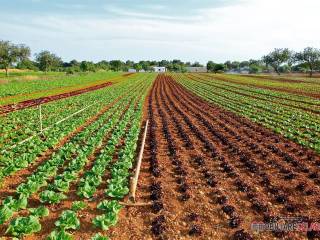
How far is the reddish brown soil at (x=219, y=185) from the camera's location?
7.72 metres

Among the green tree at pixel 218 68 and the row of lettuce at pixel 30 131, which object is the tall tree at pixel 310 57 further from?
the row of lettuce at pixel 30 131

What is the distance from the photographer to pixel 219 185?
401 inches

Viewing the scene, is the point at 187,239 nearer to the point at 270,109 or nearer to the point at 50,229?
the point at 50,229

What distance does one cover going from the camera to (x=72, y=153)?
1336 centimetres

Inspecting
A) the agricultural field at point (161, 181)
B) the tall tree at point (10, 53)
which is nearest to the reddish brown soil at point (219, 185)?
the agricultural field at point (161, 181)

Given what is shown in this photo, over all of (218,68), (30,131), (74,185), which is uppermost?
(218,68)

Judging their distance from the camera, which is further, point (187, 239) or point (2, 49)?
point (2, 49)

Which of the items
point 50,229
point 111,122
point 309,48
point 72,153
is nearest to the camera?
point 50,229

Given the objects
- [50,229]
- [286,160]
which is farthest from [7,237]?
[286,160]

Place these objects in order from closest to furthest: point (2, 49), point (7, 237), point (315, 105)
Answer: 1. point (7, 237)
2. point (315, 105)
3. point (2, 49)

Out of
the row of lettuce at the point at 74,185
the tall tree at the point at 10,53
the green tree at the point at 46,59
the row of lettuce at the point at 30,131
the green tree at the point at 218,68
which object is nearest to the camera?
the row of lettuce at the point at 74,185

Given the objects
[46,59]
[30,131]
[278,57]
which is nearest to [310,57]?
[278,57]

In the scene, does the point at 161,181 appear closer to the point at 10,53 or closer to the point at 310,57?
the point at 10,53

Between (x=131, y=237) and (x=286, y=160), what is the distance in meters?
7.64
